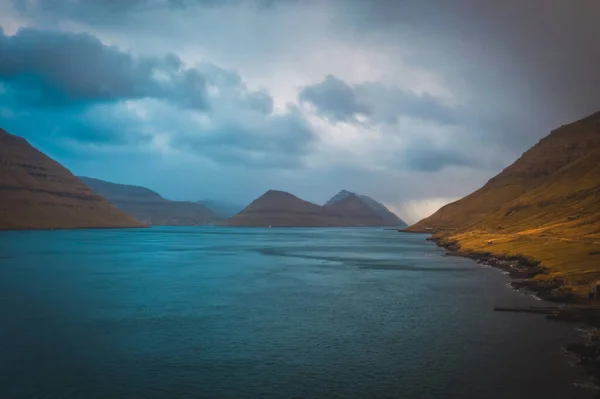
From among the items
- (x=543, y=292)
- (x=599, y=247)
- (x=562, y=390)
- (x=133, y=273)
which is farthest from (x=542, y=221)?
(x=562, y=390)

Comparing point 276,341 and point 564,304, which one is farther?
point 564,304

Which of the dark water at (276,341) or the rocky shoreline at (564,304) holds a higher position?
the rocky shoreline at (564,304)

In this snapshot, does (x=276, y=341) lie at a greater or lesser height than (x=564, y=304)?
lesser

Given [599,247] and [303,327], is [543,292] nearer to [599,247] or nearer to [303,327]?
[599,247]

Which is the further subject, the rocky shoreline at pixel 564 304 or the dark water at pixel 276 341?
the rocky shoreline at pixel 564 304
